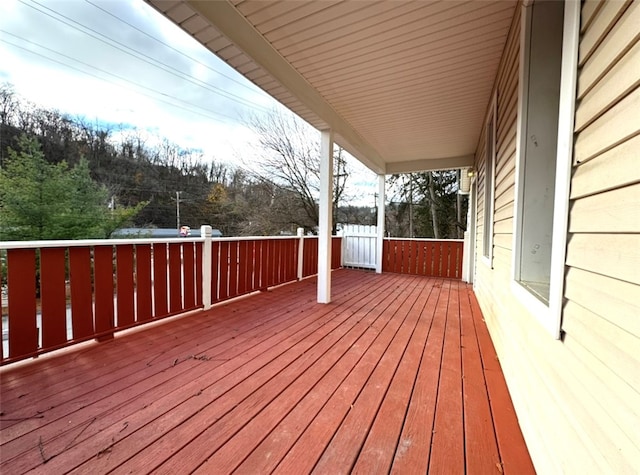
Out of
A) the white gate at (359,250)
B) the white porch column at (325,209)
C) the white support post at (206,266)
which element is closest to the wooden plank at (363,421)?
the white porch column at (325,209)

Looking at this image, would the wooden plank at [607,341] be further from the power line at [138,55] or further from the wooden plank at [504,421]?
the power line at [138,55]

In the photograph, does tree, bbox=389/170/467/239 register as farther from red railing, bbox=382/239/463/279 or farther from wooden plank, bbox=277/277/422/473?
wooden plank, bbox=277/277/422/473

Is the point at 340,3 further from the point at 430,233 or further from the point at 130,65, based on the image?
the point at 130,65

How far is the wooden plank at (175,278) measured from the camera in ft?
9.68

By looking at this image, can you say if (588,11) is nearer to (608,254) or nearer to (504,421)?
(608,254)

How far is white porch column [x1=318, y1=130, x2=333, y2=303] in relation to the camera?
3684mm

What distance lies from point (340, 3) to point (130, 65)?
14363 mm

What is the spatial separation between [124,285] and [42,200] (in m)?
5.84

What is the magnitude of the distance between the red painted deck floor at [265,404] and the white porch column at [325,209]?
101 cm

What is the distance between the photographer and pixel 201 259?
331 cm

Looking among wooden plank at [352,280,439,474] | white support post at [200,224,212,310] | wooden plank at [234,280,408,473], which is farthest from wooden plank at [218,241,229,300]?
wooden plank at [352,280,439,474]

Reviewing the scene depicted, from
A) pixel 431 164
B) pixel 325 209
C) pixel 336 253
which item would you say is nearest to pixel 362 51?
pixel 325 209

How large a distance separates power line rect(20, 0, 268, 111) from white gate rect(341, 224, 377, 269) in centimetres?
Answer: 631

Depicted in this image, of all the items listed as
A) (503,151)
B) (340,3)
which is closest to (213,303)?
(340,3)
